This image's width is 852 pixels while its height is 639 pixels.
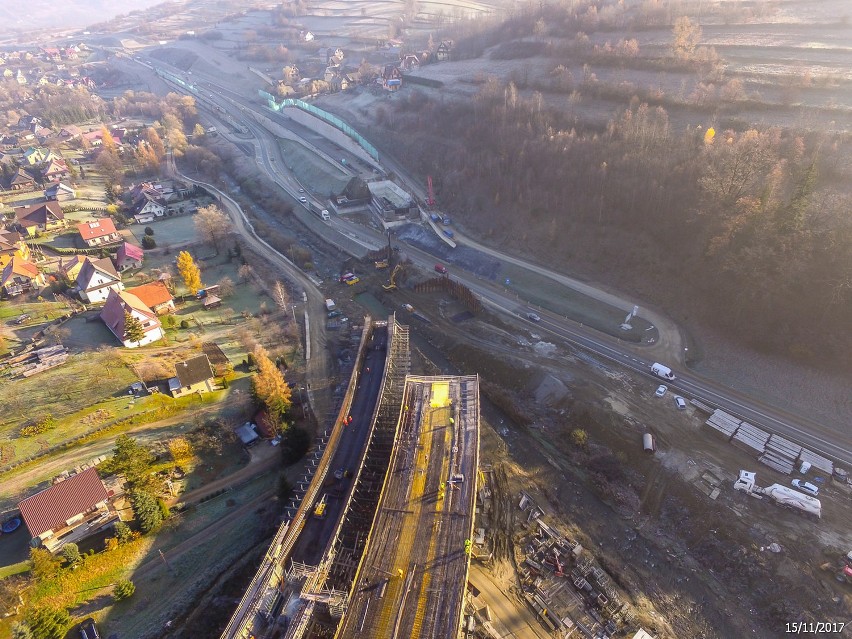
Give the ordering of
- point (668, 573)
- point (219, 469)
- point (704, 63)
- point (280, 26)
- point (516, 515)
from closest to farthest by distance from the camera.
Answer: point (668, 573)
point (516, 515)
point (219, 469)
point (704, 63)
point (280, 26)

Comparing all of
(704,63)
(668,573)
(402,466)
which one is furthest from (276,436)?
(704,63)

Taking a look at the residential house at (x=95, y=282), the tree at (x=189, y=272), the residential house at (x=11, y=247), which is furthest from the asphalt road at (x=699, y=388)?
the residential house at (x=11, y=247)

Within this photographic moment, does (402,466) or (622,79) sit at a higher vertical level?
(622,79)

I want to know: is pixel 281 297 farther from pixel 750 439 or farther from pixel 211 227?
pixel 750 439

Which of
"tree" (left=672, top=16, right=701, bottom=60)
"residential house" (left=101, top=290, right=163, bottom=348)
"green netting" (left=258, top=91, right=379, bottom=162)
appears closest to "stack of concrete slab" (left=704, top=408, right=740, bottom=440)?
"residential house" (left=101, top=290, right=163, bottom=348)

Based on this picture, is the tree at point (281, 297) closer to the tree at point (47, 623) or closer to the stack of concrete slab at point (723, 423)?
the tree at point (47, 623)

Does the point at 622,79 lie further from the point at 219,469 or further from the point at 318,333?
the point at 219,469
